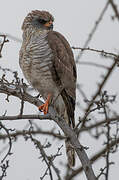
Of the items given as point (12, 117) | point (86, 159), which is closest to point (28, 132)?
point (12, 117)

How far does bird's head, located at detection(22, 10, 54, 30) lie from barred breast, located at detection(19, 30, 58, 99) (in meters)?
0.49

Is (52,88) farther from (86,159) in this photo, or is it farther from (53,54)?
(86,159)

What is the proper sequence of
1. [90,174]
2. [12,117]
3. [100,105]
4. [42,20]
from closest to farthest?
1. [90,174]
2. [100,105]
3. [12,117]
4. [42,20]

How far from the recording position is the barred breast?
538 cm

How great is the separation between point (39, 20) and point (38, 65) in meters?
1.02

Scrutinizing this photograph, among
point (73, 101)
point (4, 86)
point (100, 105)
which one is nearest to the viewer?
point (100, 105)

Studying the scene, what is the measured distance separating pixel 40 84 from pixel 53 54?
451 mm

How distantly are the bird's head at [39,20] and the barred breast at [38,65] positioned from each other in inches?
19.5

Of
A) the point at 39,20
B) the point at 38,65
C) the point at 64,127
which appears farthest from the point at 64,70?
the point at 64,127

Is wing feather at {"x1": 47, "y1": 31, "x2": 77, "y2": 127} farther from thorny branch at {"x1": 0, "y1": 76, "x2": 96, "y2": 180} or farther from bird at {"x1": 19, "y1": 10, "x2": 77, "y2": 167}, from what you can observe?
thorny branch at {"x1": 0, "y1": 76, "x2": 96, "y2": 180}

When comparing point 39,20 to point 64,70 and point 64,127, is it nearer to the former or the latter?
point 64,70

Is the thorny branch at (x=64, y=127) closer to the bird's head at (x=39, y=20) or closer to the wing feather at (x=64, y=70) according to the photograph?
the wing feather at (x=64, y=70)

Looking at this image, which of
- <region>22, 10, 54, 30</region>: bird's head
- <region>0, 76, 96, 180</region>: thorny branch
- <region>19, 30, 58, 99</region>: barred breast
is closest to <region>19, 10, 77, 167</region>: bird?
<region>19, 30, 58, 99</region>: barred breast

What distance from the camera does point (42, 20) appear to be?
239 inches
